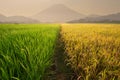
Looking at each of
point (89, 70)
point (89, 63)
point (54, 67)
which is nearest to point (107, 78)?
point (89, 70)

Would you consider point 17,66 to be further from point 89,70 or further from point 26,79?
point 89,70

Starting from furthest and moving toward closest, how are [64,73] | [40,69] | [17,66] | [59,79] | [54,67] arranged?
[54,67] < [64,73] < [59,79] < [40,69] < [17,66]

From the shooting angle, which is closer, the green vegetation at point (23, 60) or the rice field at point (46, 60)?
the green vegetation at point (23, 60)

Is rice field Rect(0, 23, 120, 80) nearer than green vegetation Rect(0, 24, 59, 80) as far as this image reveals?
No

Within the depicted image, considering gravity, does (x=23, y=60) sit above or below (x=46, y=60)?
above

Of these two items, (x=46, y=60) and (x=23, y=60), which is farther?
(x=46, y=60)

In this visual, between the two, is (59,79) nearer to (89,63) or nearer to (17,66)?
(89,63)

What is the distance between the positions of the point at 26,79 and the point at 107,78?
90cm

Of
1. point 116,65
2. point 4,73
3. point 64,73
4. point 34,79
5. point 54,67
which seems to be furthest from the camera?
point 54,67

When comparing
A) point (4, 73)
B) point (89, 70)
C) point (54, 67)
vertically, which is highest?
point (4, 73)

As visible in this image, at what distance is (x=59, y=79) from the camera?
2982 mm

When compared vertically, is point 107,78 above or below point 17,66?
below

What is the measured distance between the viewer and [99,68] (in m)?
2.89

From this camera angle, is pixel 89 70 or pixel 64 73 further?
pixel 64 73
